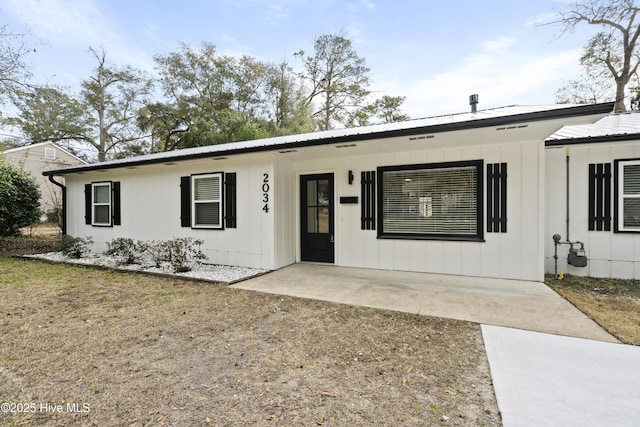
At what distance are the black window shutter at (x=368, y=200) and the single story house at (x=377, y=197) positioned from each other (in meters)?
0.02

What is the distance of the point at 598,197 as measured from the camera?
16.9 feet

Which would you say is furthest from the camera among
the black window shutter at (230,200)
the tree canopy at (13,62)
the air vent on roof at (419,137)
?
the tree canopy at (13,62)

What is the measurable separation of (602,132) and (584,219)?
1.60 m

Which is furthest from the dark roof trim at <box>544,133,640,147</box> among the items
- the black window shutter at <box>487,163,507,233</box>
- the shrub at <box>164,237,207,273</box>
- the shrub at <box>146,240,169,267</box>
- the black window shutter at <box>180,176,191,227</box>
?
the shrub at <box>146,240,169,267</box>

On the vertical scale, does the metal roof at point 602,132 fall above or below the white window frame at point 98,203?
above

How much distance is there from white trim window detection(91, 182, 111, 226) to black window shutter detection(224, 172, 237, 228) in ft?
14.2

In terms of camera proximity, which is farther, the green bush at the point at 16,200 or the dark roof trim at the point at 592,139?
the green bush at the point at 16,200

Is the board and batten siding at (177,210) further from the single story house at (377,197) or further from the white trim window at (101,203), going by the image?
the white trim window at (101,203)

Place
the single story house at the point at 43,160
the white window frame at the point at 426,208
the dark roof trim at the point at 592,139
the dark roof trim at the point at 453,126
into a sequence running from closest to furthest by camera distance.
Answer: the dark roof trim at the point at 453,126 → the dark roof trim at the point at 592,139 → the white window frame at the point at 426,208 → the single story house at the point at 43,160

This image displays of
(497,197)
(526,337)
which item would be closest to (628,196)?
(497,197)

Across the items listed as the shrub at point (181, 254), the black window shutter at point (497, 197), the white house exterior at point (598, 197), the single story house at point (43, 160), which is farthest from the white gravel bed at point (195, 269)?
the single story house at point (43, 160)

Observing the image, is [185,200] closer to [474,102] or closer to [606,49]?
[474,102]

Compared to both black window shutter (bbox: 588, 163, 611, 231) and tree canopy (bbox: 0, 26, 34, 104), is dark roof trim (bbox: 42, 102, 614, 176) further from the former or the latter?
tree canopy (bbox: 0, 26, 34, 104)

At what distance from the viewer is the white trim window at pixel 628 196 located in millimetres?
5047
